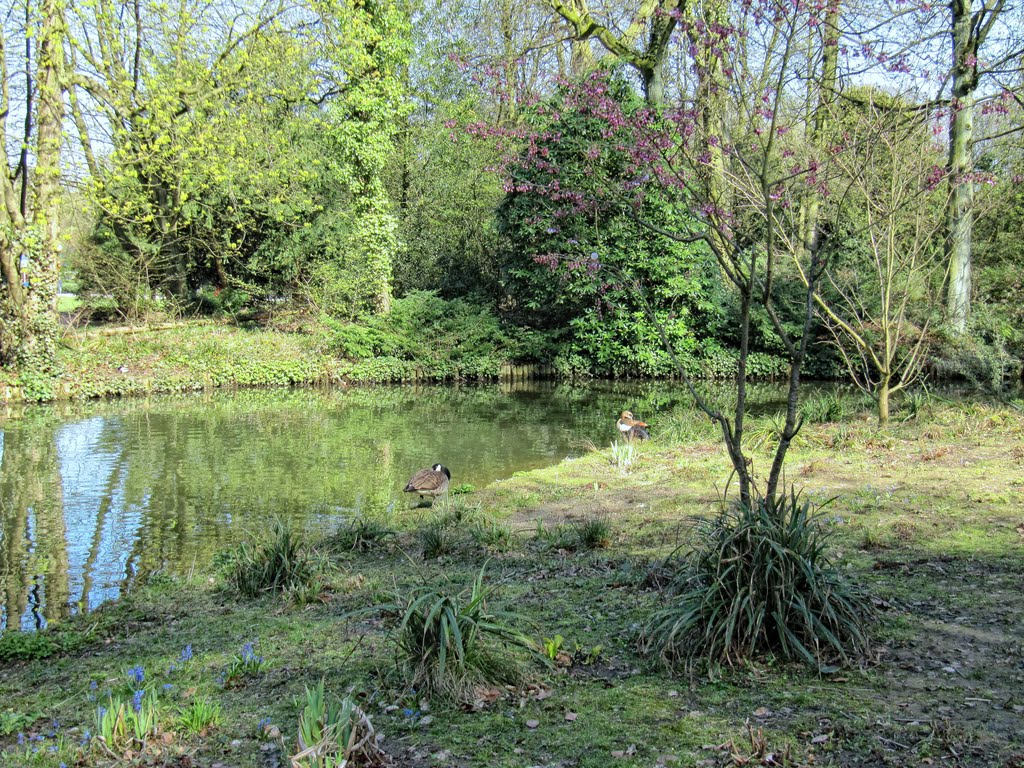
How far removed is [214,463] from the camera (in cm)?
1335

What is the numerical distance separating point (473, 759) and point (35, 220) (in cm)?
2093

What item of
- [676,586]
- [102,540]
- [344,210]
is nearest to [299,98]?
[344,210]

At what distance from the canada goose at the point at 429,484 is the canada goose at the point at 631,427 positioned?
3.83m

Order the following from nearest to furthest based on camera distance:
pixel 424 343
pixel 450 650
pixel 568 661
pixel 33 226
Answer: pixel 450 650
pixel 568 661
pixel 33 226
pixel 424 343

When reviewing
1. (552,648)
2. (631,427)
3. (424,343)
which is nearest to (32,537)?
(552,648)

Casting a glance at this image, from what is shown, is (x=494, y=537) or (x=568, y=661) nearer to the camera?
(x=568, y=661)

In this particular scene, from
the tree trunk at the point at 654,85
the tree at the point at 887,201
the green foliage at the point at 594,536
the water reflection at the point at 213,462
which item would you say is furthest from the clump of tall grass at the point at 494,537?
Answer: the tree trunk at the point at 654,85

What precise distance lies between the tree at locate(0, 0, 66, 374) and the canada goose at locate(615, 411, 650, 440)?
14.5 metres

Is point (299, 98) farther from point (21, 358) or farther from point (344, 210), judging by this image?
point (21, 358)

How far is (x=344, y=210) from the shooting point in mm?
28797

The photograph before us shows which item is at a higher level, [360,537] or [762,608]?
[762,608]

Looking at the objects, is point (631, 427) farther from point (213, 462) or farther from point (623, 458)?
point (213, 462)

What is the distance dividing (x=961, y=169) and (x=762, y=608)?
1091cm

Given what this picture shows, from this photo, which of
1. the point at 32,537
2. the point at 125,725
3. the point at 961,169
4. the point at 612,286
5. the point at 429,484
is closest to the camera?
the point at 125,725
